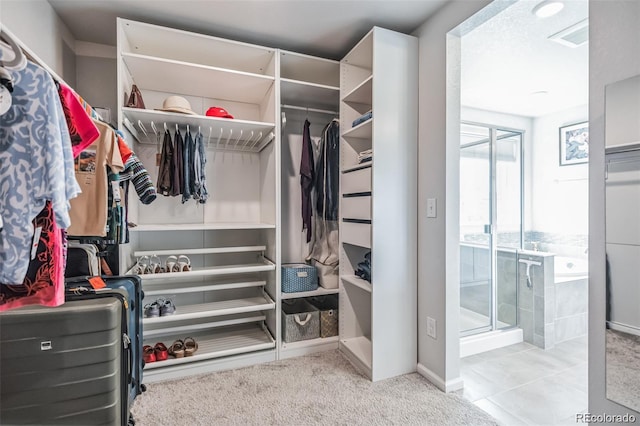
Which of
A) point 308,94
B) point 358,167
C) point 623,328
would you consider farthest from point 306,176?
point 623,328

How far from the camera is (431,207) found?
2.03m

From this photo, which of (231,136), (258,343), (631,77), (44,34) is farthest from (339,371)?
(44,34)

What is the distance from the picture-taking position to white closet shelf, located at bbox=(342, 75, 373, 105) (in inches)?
84.7

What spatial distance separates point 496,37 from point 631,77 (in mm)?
1182

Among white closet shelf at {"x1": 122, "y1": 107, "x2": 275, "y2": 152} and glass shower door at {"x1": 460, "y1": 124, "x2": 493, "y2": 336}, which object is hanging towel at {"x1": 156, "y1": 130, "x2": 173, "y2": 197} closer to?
white closet shelf at {"x1": 122, "y1": 107, "x2": 275, "y2": 152}

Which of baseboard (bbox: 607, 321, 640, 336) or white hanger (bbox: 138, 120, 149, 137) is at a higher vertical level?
white hanger (bbox: 138, 120, 149, 137)

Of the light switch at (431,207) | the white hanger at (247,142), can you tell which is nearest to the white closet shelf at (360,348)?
the light switch at (431,207)

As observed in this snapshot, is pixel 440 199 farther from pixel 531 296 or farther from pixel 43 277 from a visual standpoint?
pixel 43 277

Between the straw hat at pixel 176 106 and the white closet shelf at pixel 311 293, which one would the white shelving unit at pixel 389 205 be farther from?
the straw hat at pixel 176 106

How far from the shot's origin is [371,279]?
2.03m

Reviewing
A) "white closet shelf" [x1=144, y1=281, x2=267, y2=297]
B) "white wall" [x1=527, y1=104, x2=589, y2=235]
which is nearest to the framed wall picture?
"white wall" [x1=527, y1=104, x2=589, y2=235]

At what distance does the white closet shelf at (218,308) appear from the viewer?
82.2 inches

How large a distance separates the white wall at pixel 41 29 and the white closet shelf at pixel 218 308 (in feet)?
5.57

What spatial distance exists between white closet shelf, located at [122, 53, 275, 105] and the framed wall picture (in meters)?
3.14
